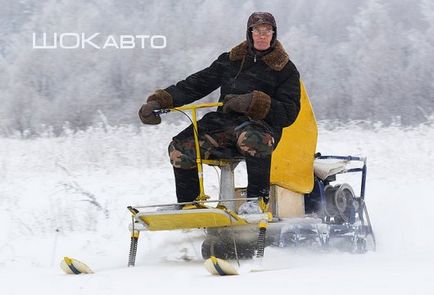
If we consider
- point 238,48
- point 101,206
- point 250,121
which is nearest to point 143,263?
point 250,121

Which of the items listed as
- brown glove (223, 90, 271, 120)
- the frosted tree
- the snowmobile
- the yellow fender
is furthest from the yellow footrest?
the frosted tree

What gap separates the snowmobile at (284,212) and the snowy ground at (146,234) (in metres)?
0.17

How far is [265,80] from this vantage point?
5.01m

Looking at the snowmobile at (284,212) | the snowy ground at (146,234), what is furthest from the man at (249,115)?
the snowy ground at (146,234)

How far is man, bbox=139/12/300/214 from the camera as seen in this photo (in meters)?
4.72

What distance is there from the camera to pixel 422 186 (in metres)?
9.29

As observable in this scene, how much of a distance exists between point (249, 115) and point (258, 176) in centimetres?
39

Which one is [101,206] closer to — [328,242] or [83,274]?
[328,242]

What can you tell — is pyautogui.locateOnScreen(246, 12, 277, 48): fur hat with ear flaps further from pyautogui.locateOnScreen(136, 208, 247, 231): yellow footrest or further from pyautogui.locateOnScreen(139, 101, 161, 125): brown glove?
pyautogui.locateOnScreen(136, 208, 247, 231): yellow footrest

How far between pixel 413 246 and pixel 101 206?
11.5ft

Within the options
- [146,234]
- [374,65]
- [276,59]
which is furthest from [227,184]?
[374,65]

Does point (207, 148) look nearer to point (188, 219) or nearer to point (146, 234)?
point (188, 219)

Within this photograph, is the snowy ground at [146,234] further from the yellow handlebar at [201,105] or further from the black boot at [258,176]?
the yellow handlebar at [201,105]

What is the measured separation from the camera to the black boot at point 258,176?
15.5 feet
